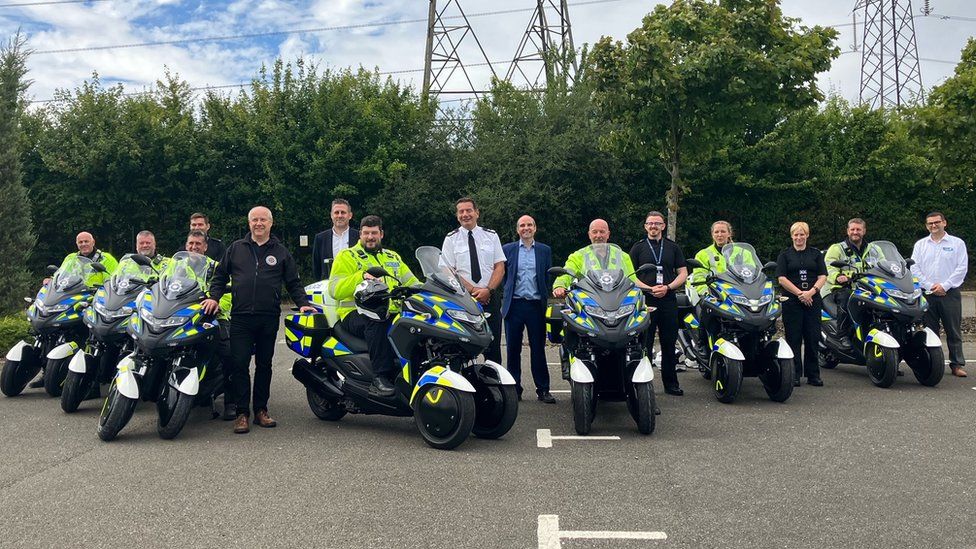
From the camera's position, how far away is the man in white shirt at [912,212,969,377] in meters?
8.77

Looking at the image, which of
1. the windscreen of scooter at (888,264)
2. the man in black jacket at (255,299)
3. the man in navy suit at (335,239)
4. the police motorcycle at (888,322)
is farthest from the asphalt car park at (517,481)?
the man in navy suit at (335,239)

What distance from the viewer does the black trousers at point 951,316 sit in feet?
28.6

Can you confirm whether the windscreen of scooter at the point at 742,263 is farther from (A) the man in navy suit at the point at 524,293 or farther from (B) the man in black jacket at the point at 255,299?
(B) the man in black jacket at the point at 255,299

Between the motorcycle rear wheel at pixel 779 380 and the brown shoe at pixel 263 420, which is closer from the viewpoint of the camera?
the brown shoe at pixel 263 420

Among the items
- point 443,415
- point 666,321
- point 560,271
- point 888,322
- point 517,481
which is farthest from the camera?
point 888,322

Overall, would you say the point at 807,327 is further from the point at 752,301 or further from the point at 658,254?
the point at 658,254

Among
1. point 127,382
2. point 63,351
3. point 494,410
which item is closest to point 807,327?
point 494,410

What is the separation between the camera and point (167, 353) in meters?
5.96

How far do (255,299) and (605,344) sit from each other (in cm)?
278

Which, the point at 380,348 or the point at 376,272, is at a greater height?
the point at 376,272

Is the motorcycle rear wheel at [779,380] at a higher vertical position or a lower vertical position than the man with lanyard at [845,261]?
lower

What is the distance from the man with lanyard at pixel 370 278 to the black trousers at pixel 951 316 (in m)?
6.34

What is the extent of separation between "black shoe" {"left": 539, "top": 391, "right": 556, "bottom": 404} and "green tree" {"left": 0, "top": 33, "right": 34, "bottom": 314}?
10.5 meters

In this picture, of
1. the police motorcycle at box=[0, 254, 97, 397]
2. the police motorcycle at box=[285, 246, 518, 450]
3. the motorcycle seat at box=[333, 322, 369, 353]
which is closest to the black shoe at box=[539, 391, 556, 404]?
the police motorcycle at box=[285, 246, 518, 450]
